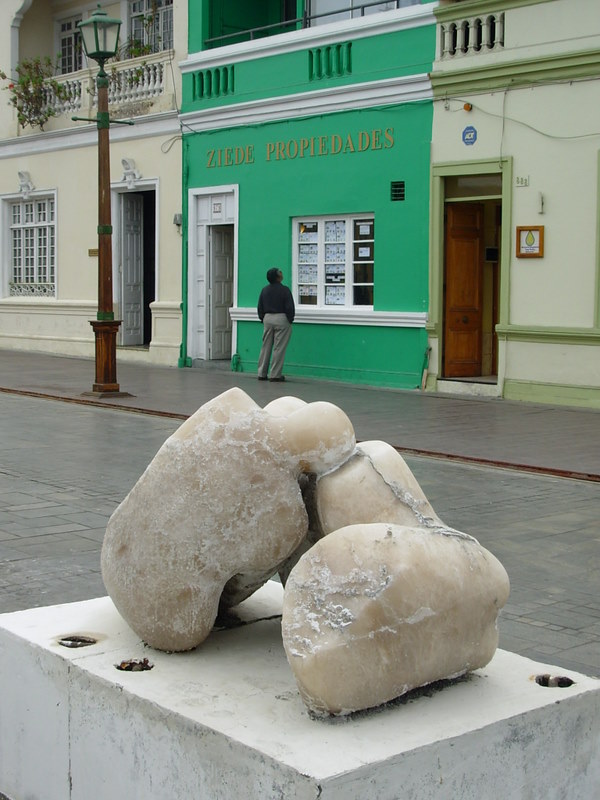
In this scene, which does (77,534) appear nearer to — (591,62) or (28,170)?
(591,62)

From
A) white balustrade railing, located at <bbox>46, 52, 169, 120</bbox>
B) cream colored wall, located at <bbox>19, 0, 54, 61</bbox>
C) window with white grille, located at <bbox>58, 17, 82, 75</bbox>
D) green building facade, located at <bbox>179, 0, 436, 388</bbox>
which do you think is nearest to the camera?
green building facade, located at <bbox>179, 0, 436, 388</bbox>

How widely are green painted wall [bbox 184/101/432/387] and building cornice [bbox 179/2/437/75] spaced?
110 centimetres

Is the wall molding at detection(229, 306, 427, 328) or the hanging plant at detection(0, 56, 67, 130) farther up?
the hanging plant at detection(0, 56, 67, 130)

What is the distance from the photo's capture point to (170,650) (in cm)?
335

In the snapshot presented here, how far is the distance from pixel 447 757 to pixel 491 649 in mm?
451

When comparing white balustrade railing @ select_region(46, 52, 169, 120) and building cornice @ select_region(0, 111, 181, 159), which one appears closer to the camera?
building cornice @ select_region(0, 111, 181, 159)

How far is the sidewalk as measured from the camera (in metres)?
10.5

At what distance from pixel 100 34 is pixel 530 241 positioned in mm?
6156

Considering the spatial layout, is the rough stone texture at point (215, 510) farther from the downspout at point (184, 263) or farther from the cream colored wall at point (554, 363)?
the downspout at point (184, 263)

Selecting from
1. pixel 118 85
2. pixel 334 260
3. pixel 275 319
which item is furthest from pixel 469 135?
pixel 118 85

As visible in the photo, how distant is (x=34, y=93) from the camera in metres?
22.8

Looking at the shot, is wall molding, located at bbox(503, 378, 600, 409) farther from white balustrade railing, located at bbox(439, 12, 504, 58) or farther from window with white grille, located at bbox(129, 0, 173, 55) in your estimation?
window with white grille, located at bbox(129, 0, 173, 55)

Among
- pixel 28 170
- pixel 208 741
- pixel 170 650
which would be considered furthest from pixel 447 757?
pixel 28 170

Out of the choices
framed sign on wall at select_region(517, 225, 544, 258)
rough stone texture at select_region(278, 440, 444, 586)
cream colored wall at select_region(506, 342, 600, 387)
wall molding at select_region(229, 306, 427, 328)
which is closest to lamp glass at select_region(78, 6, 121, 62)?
wall molding at select_region(229, 306, 427, 328)
